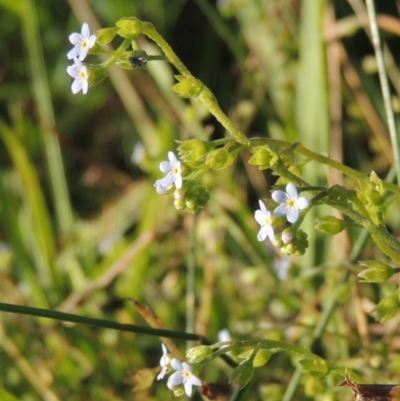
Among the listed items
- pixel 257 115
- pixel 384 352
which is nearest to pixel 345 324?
pixel 384 352

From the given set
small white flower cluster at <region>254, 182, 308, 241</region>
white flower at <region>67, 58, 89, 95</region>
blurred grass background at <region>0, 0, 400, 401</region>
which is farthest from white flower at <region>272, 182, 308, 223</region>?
blurred grass background at <region>0, 0, 400, 401</region>

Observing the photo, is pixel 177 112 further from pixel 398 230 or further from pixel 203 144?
pixel 203 144

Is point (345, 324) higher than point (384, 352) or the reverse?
the reverse

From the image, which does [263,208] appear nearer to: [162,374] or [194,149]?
[194,149]

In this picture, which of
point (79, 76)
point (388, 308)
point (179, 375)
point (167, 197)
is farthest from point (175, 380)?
point (167, 197)

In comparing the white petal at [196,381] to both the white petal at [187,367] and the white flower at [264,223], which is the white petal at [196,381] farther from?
the white flower at [264,223]

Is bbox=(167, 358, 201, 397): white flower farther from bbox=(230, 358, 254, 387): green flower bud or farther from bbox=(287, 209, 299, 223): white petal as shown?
bbox=(287, 209, 299, 223): white petal
